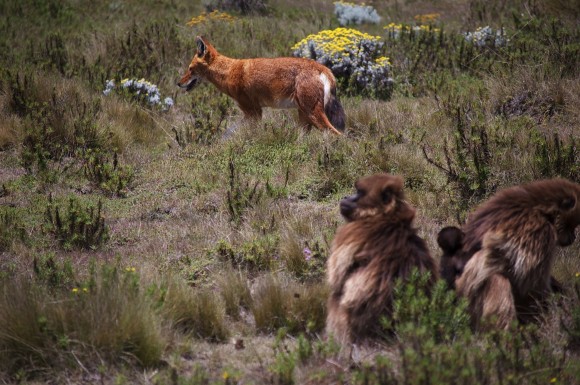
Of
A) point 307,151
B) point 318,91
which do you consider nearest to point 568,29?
point 318,91

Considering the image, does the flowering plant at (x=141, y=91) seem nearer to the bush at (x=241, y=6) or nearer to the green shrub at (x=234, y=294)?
the green shrub at (x=234, y=294)

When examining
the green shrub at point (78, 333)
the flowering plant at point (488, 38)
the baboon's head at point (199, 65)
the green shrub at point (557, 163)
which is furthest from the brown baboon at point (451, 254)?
the flowering plant at point (488, 38)

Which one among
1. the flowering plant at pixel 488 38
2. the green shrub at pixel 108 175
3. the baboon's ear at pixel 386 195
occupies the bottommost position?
the green shrub at pixel 108 175

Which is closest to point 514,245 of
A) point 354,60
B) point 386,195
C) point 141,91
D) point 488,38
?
point 386,195

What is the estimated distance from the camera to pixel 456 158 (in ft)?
26.7

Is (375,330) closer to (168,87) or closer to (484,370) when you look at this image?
(484,370)

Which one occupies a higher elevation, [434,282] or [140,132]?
[434,282]

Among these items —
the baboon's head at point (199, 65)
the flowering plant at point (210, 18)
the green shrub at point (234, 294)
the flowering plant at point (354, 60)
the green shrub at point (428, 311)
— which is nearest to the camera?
the green shrub at point (428, 311)

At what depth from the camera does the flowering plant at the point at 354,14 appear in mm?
19203

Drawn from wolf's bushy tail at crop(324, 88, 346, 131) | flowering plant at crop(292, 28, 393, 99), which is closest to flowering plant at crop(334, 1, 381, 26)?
flowering plant at crop(292, 28, 393, 99)

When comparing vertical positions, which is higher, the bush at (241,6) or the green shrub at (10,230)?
the green shrub at (10,230)

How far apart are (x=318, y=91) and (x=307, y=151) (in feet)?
4.46

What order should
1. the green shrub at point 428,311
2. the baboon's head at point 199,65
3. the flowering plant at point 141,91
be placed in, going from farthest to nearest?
the baboon's head at point 199,65 → the flowering plant at point 141,91 → the green shrub at point 428,311

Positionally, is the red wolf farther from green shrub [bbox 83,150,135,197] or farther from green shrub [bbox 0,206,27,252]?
green shrub [bbox 0,206,27,252]
